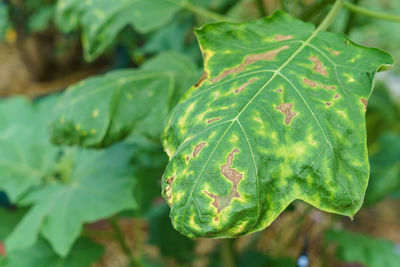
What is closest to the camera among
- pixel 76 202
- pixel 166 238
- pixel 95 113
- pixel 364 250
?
pixel 95 113

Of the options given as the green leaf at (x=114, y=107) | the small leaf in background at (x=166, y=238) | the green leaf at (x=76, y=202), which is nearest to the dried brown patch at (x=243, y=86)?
the green leaf at (x=114, y=107)

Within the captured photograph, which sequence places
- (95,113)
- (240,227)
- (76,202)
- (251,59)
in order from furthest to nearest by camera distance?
(76,202) → (95,113) → (251,59) → (240,227)

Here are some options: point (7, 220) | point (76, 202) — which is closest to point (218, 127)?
point (76, 202)

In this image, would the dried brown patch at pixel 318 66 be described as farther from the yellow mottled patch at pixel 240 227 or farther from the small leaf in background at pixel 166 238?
the small leaf in background at pixel 166 238

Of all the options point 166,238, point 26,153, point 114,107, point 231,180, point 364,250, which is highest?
point 231,180

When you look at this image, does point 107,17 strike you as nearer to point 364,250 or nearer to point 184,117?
point 184,117

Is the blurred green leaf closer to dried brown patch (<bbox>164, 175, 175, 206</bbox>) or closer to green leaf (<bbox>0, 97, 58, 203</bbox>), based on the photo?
green leaf (<bbox>0, 97, 58, 203</bbox>)

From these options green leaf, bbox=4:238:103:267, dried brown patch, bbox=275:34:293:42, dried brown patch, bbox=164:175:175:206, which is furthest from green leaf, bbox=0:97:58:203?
dried brown patch, bbox=275:34:293:42
